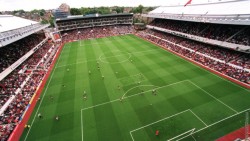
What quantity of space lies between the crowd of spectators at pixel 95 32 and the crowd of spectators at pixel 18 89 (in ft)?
110

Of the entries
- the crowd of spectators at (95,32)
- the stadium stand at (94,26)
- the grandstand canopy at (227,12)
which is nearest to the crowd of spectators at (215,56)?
the grandstand canopy at (227,12)

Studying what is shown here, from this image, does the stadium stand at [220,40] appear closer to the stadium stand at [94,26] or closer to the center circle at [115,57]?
the center circle at [115,57]

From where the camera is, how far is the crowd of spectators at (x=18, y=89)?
21758mm

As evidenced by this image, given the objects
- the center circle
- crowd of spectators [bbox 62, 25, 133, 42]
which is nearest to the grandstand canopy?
the center circle

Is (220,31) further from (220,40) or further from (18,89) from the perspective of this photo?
(18,89)

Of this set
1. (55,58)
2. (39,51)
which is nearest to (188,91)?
(55,58)

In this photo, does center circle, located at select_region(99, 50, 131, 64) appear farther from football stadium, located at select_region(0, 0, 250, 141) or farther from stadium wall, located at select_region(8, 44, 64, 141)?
stadium wall, located at select_region(8, 44, 64, 141)

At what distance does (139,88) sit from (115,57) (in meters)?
19.5

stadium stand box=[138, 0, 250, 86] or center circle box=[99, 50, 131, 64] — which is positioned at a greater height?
stadium stand box=[138, 0, 250, 86]

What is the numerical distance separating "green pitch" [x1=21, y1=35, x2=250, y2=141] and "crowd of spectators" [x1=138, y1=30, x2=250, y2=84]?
9.98 ft

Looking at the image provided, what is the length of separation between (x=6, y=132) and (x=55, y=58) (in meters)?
30.1

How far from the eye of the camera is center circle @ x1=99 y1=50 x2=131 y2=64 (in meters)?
42.3

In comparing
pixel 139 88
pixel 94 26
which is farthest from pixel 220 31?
pixel 94 26

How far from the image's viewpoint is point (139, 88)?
28.1m
